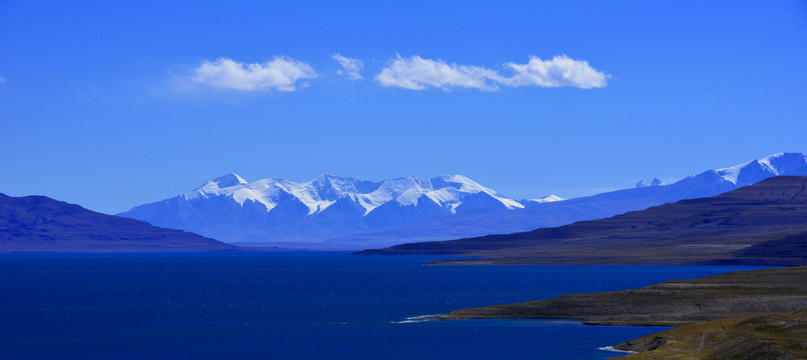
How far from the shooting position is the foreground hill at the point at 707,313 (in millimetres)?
58719

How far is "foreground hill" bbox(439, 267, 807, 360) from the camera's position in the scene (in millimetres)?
58719

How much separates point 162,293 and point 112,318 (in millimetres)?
39090

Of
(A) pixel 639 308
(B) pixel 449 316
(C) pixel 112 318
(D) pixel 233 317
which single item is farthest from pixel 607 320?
Result: (C) pixel 112 318

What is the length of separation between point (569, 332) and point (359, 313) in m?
25.9

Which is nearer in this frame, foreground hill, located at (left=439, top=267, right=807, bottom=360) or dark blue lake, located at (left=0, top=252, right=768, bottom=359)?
foreground hill, located at (left=439, top=267, right=807, bottom=360)

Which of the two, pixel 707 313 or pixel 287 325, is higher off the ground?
pixel 707 313

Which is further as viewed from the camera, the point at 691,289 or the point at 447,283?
the point at 447,283

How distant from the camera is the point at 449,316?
89250 millimetres

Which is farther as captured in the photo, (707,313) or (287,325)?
(287,325)

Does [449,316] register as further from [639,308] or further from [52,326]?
[52,326]

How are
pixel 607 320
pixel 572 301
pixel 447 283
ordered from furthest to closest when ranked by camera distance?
1. pixel 447 283
2. pixel 572 301
3. pixel 607 320

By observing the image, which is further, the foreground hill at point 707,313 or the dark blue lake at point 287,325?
the dark blue lake at point 287,325

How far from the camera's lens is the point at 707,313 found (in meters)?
82.8

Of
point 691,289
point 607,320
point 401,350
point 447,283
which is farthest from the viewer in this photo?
point 447,283
